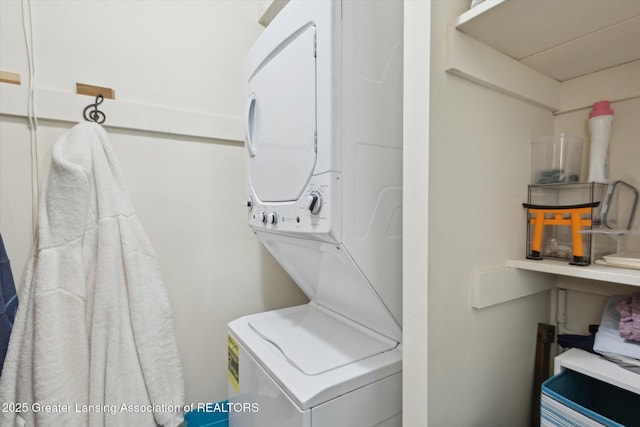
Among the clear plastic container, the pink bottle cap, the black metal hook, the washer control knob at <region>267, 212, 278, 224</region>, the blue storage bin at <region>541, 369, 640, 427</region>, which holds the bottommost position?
the blue storage bin at <region>541, 369, 640, 427</region>

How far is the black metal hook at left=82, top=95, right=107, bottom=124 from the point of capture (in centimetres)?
140

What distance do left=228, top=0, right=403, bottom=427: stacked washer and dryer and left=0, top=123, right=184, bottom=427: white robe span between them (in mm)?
482

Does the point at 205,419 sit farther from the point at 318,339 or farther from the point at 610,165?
the point at 610,165

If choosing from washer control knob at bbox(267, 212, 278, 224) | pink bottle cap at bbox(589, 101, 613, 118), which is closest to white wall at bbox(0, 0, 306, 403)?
washer control knob at bbox(267, 212, 278, 224)

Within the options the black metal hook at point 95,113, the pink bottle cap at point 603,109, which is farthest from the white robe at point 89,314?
the pink bottle cap at point 603,109

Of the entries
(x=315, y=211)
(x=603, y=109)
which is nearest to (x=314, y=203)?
(x=315, y=211)

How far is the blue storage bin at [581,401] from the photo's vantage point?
75cm

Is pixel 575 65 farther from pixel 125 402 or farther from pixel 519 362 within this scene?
pixel 125 402

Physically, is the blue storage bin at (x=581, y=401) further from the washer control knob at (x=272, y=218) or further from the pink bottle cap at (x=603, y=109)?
the washer control knob at (x=272, y=218)

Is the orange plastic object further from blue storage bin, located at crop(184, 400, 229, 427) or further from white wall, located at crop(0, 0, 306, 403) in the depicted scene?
blue storage bin, located at crop(184, 400, 229, 427)

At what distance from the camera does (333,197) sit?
88 cm

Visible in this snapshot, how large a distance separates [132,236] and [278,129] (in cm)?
88

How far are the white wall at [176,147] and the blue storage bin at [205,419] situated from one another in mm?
79

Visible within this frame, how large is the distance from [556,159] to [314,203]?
88cm
